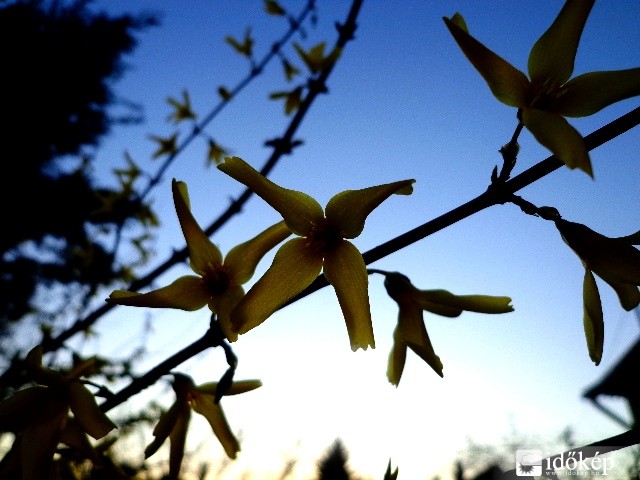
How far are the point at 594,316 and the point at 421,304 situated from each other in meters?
0.36

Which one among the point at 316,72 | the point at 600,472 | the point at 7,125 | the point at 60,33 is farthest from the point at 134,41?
the point at 600,472

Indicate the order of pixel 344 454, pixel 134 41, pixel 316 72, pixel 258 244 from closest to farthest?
pixel 258 244 → pixel 344 454 → pixel 316 72 → pixel 134 41

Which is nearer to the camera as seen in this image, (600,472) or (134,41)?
(600,472)

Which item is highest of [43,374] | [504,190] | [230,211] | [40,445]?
[230,211]

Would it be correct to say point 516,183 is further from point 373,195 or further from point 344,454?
point 344,454

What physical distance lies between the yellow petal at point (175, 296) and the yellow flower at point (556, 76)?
0.77 meters

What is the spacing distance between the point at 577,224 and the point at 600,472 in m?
0.70

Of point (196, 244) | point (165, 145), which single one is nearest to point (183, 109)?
point (165, 145)

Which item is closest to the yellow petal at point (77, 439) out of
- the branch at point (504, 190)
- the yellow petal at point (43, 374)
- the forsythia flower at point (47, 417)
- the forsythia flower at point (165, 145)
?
the forsythia flower at point (47, 417)

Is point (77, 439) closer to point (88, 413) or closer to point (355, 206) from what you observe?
point (88, 413)

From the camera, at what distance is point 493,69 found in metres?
0.88

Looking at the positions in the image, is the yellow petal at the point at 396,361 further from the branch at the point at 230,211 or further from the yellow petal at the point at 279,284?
the branch at the point at 230,211

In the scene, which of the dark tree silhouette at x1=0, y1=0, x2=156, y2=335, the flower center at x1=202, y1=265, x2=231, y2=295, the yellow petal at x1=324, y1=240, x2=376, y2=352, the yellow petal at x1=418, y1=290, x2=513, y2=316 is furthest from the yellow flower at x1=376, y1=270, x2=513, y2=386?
the dark tree silhouette at x1=0, y1=0, x2=156, y2=335

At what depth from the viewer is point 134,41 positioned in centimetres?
943
